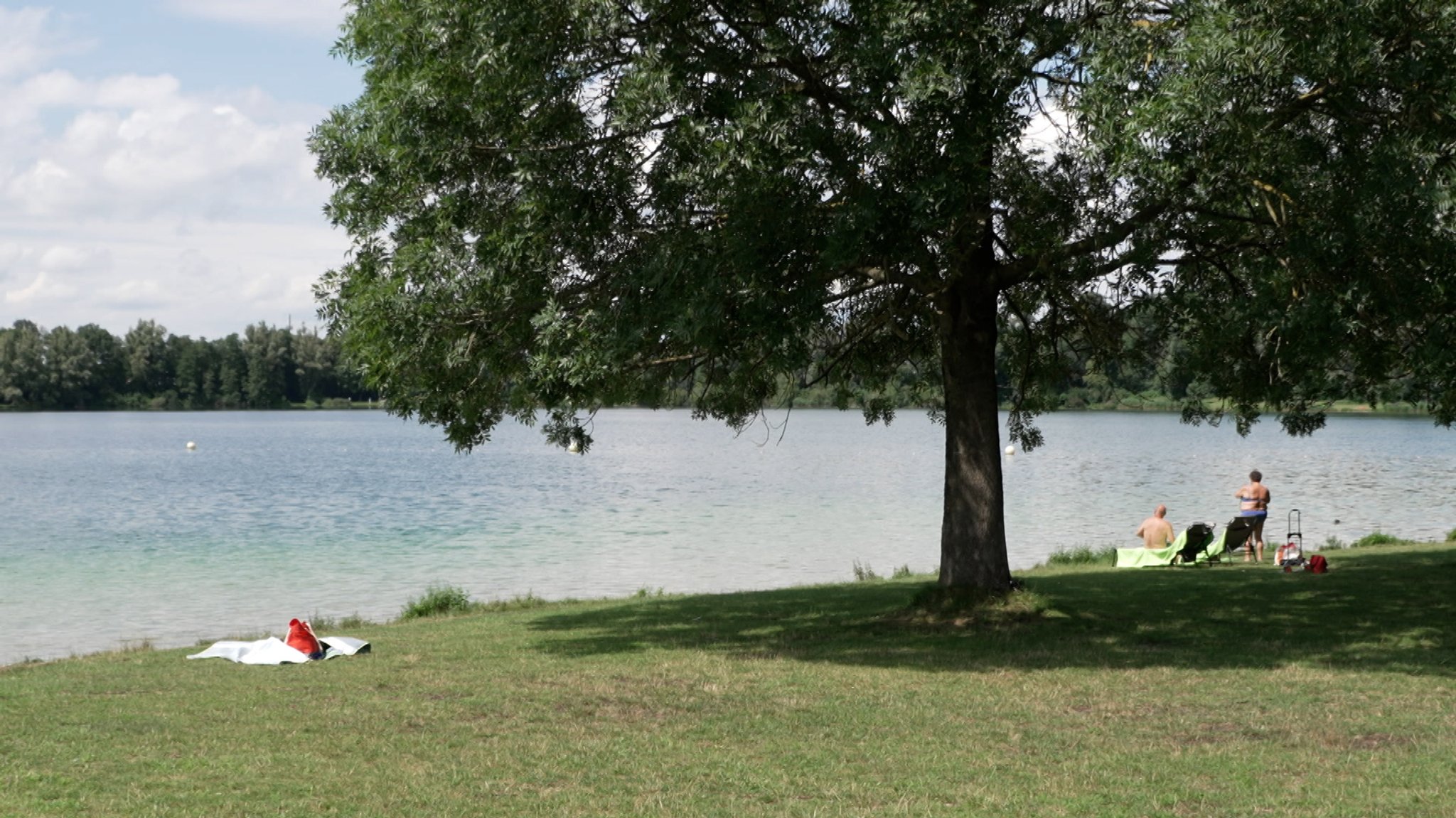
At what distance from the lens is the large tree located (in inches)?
427

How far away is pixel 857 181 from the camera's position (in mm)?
11961

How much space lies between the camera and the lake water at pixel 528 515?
24375mm

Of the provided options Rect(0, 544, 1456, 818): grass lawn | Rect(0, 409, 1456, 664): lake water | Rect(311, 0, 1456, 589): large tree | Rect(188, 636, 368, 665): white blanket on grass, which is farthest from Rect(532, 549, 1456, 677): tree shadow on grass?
Rect(0, 409, 1456, 664): lake water

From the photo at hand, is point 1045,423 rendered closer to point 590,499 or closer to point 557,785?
point 590,499

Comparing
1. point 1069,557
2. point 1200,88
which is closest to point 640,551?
point 1069,557

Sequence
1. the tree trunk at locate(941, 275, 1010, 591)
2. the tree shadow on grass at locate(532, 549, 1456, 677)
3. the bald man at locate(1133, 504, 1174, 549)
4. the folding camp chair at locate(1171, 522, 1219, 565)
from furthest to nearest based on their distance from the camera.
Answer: the bald man at locate(1133, 504, 1174, 549), the folding camp chair at locate(1171, 522, 1219, 565), the tree trunk at locate(941, 275, 1010, 591), the tree shadow on grass at locate(532, 549, 1456, 677)

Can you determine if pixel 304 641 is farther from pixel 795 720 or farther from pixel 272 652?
Result: pixel 795 720

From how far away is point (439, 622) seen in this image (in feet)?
57.1

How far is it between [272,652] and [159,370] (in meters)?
145

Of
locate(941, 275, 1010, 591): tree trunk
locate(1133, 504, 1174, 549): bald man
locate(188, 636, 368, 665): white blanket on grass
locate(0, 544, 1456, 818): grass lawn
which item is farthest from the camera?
locate(1133, 504, 1174, 549): bald man

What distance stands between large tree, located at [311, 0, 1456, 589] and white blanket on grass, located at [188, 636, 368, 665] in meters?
2.41

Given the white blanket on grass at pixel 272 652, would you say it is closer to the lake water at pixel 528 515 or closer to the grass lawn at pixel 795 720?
the grass lawn at pixel 795 720

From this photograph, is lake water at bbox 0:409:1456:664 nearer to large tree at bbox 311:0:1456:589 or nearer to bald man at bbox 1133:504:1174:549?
bald man at bbox 1133:504:1174:549

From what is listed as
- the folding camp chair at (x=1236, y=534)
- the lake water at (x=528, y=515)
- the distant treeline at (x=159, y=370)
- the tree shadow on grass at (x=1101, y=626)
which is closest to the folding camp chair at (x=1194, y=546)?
the folding camp chair at (x=1236, y=534)
